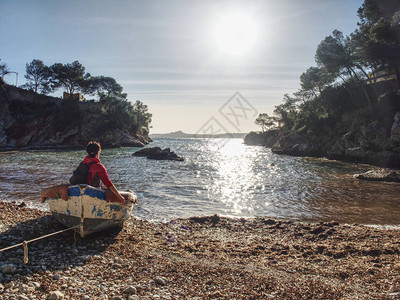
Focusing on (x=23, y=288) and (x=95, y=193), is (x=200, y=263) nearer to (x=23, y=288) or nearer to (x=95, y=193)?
(x=95, y=193)

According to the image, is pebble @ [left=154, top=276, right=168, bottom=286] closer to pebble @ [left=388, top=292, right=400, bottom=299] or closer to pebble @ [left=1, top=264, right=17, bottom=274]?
pebble @ [left=1, top=264, right=17, bottom=274]

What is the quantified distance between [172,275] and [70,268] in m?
2.23

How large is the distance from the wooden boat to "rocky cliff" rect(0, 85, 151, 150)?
2743 inches

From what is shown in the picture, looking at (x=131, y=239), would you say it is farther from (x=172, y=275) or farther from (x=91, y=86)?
(x=91, y=86)

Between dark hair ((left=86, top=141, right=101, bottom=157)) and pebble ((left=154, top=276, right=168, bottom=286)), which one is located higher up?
dark hair ((left=86, top=141, right=101, bottom=157))

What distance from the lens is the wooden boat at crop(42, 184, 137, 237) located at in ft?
21.4

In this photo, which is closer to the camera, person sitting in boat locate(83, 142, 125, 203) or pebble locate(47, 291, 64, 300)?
pebble locate(47, 291, 64, 300)

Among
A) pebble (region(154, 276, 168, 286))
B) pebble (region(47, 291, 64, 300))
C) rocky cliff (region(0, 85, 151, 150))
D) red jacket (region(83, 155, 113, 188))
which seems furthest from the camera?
rocky cliff (region(0, 85, 151, 150))

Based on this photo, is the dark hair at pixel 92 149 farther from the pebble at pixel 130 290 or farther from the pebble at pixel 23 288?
the pebble at pixel 130 290

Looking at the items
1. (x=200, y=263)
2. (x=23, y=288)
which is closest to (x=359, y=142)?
(x=200, y=263)

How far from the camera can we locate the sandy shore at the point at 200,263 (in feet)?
14.6

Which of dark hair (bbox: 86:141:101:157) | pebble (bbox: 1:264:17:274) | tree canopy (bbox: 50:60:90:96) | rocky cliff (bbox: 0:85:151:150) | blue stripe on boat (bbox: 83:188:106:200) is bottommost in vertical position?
pebble (bbox: 1:264:17:274)

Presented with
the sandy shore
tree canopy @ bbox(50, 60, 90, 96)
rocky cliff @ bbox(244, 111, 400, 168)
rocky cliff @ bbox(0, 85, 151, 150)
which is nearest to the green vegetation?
rocky cliff @ bbox(244, 111, 400, 168)

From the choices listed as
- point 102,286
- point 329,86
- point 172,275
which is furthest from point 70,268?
point 329,86
